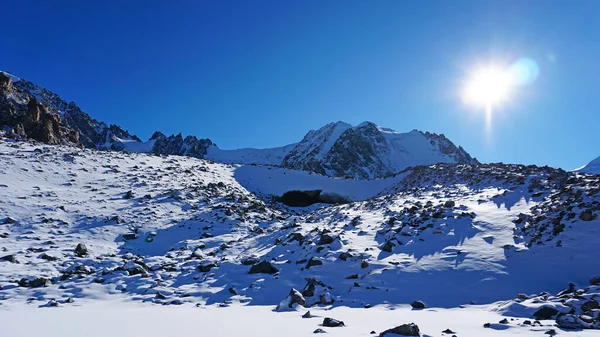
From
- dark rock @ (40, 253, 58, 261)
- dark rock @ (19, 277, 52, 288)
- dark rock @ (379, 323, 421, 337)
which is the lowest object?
dark rock @ (19, 277, 52, 288)

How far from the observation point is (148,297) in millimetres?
9195

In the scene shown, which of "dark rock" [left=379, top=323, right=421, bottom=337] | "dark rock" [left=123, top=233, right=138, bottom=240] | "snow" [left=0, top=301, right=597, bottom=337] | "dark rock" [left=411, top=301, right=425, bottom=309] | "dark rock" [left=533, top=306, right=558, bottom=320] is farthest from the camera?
"dark rock" [left=123, top=233, right=138, bottom=240]

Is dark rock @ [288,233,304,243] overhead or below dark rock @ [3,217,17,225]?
overhead

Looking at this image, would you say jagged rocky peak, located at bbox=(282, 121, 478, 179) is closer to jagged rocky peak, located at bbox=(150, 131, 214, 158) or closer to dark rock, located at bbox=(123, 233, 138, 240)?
jagged rocky peak, located at bbox=(150, 131, 214, 158)

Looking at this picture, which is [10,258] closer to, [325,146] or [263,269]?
[263,269]

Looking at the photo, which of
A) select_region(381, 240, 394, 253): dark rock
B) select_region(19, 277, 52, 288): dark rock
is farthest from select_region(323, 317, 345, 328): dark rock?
select_region(19, 277, 52, 288): dark rock

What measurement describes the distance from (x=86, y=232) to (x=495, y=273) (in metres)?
16.9

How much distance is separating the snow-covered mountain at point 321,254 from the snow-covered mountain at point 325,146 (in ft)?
280

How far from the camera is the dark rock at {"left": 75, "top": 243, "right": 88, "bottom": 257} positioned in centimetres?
1284

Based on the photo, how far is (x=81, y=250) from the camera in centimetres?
1298

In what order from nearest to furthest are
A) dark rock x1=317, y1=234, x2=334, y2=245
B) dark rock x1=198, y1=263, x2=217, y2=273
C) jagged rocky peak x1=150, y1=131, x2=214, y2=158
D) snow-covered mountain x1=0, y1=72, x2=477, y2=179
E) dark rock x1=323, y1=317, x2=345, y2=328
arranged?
1. dark rock x1=323, y1=317, x2=345, y2=328
2. dark rock x1=198, y1=263, x2=217, y2=273
3. dark rock x1=317, y1=234, x2=334, y2=245
4. snow-covered mountain x1=0, y1=72, x2=477, y2=179
5. jagged rocky peak x1=150, y1=131, x2=214, y2=158

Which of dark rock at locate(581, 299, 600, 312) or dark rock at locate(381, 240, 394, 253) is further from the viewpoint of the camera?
dark rock at locate(381, 240, 394, 253)

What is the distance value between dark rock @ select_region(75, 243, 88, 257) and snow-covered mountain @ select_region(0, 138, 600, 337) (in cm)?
4

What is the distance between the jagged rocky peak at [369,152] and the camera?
130875mm
